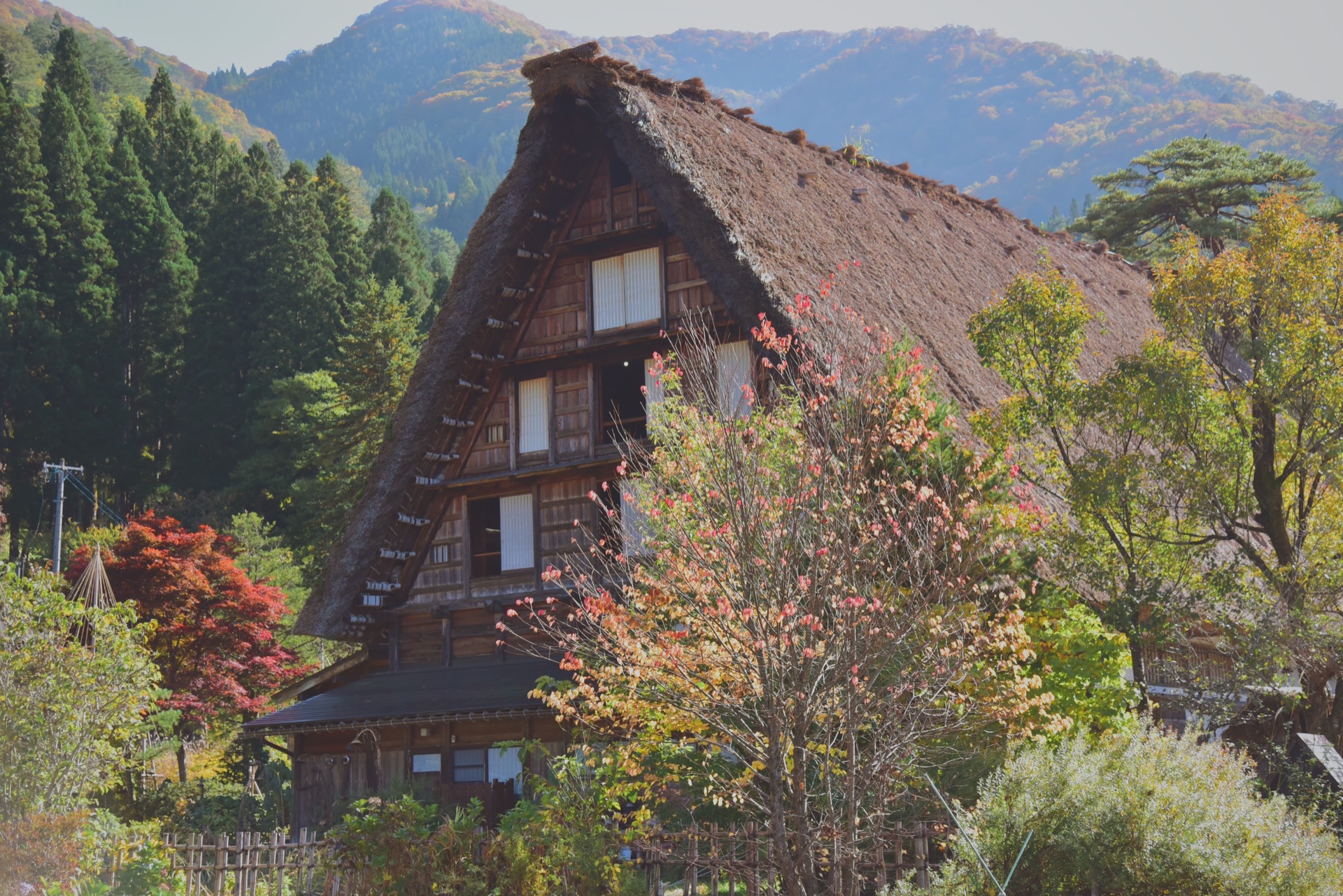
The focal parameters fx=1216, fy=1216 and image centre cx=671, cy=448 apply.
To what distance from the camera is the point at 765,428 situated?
10188 millimetres

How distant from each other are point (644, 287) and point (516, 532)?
13.2ft

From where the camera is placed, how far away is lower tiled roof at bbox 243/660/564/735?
15.9 metres

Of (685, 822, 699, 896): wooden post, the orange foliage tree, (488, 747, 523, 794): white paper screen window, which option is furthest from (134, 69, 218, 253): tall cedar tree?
(685, 822, 699, 896): wooden post

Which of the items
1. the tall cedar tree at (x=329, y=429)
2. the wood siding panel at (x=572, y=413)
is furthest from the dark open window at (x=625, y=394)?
the tall cedar tree at (x=329, y=429)

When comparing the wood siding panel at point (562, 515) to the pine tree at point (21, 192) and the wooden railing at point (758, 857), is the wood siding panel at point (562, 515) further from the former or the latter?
the pine tree at point (21, 192)

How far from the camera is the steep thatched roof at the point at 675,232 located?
16.1 m

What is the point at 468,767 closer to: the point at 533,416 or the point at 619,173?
the point at 533,416

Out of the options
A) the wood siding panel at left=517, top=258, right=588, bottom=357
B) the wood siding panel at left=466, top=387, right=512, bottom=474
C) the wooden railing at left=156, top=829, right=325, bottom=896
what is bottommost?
the wooden railing at left=156, top=829, right=325, bottom=896

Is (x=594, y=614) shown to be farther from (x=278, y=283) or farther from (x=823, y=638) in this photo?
(x=278, y=283)

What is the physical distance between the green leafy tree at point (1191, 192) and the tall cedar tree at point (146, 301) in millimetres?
30559

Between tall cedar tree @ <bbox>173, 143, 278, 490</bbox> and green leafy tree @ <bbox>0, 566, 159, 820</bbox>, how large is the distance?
29.0 meters

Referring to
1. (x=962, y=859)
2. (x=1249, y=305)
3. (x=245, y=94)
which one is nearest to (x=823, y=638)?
(x=962, y=859)

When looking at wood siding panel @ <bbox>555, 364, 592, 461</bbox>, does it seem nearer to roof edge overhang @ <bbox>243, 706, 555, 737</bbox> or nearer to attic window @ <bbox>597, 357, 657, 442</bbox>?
attic window @ <bbox>597, 357, 657, 442</bbox>

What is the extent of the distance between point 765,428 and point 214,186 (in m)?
43.6
